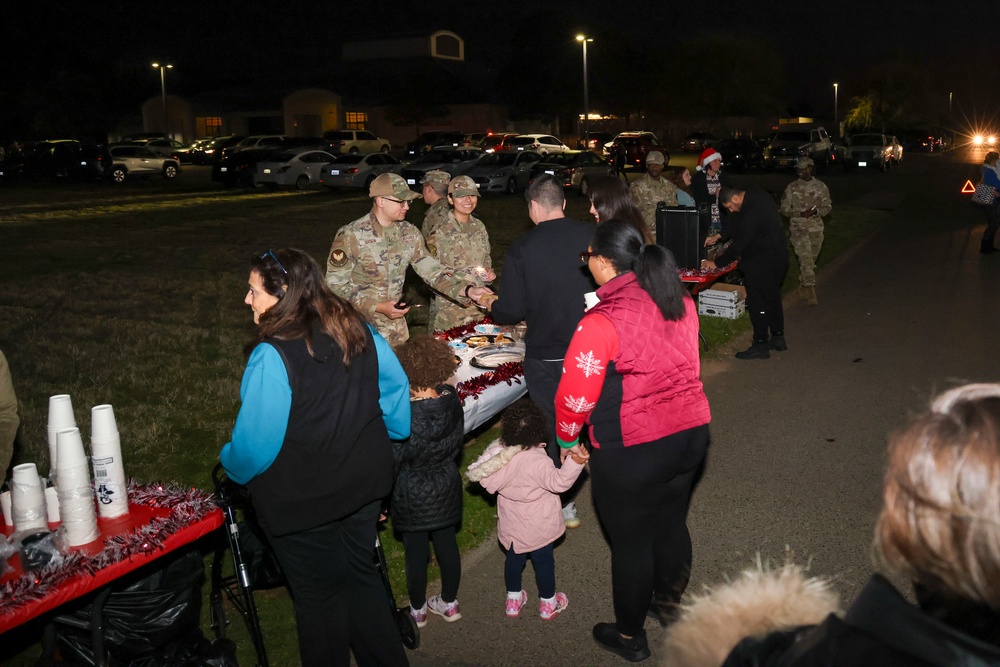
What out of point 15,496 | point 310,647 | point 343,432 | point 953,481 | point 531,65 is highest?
point 531,65

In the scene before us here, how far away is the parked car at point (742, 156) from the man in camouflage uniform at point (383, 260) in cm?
3500

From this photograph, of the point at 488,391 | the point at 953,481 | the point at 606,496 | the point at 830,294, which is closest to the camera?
the point at 953,481

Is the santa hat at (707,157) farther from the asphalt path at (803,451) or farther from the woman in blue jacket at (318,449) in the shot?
the woman in blue jacket at (318,449)

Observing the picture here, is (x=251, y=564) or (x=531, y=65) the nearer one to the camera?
(x=251, y=564)

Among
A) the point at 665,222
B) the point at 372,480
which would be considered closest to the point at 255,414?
the point at 372,480

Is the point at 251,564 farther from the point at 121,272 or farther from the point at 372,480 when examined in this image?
the point at 121,272

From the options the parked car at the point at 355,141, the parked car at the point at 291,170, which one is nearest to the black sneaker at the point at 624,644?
the parked car at the point at 291,170

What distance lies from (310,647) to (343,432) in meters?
0.93

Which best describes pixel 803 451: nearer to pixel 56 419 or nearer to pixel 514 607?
pixel 514 607

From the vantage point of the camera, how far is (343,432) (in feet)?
11.3

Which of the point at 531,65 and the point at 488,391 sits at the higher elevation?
the point at 531,65

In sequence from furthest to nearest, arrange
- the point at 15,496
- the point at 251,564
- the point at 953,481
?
the point at 251,564, the point at 15,496, the point at 953,481

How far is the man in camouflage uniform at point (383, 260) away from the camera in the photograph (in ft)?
19.5

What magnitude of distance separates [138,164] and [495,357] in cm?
3457
